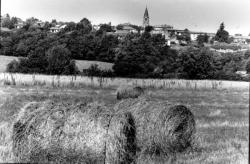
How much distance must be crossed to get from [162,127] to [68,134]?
2947mm

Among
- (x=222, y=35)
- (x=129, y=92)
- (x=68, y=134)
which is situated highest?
(x=222, y=35)

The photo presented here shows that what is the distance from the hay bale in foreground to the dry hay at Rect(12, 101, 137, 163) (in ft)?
5.36

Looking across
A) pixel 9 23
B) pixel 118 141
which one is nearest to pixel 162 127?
pixel 118 141

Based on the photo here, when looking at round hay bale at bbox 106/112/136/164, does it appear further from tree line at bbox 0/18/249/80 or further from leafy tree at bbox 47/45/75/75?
leafy tree at bbox 47/45/75/75

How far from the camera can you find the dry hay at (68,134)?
948 cm

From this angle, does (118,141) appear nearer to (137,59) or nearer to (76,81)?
(76,81)

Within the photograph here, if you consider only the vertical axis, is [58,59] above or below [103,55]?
below

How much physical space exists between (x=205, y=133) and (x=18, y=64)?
4143cm

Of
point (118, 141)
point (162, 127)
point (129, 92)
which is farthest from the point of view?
point (129, 92)

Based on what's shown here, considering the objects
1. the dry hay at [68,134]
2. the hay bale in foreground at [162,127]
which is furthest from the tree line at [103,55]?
the dry hay at [68,134]

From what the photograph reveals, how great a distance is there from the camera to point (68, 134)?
32.0 ft

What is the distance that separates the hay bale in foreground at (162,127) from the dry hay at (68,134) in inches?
64.3

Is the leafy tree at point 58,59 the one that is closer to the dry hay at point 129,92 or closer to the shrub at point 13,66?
the shrub at point 13,66

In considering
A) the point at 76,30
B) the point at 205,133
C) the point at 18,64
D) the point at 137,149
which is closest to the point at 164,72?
the point at 76,30
